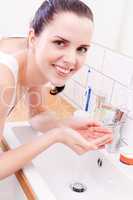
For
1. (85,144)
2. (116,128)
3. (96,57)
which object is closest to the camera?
(85,144)

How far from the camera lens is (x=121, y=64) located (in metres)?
1.10

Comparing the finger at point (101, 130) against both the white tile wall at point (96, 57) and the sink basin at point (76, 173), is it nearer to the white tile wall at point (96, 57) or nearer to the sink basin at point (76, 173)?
the sink basin at point (76, 173)

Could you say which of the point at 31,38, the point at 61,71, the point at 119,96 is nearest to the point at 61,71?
the point at 61,71

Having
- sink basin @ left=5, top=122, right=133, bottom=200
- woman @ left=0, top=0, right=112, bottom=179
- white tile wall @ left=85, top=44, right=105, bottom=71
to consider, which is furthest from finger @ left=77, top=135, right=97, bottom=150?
white tile wall @ left=85, top=44, right=105, bottom=71

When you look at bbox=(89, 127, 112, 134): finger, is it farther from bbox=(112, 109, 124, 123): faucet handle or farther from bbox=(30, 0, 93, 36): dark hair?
bbox=(30, 0, 93, 36): dark hair

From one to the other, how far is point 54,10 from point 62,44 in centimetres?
9

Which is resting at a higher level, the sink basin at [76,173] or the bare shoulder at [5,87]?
the bare shoulder at [5,87]

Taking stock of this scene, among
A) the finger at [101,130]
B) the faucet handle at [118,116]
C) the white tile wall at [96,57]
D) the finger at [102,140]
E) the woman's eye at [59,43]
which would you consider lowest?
the finger at [102,140]

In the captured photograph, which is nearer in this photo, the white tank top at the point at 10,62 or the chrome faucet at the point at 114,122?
the white tank top at the point at 10,62

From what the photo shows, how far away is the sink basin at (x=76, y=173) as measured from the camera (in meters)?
0.93

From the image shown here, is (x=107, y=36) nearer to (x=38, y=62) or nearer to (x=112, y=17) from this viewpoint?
(x=112, y=17)

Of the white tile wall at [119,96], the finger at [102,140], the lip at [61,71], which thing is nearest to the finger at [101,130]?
the finger at [102,140]

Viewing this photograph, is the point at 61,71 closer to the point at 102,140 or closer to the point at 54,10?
the point at 54,10

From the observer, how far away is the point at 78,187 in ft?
3.23
